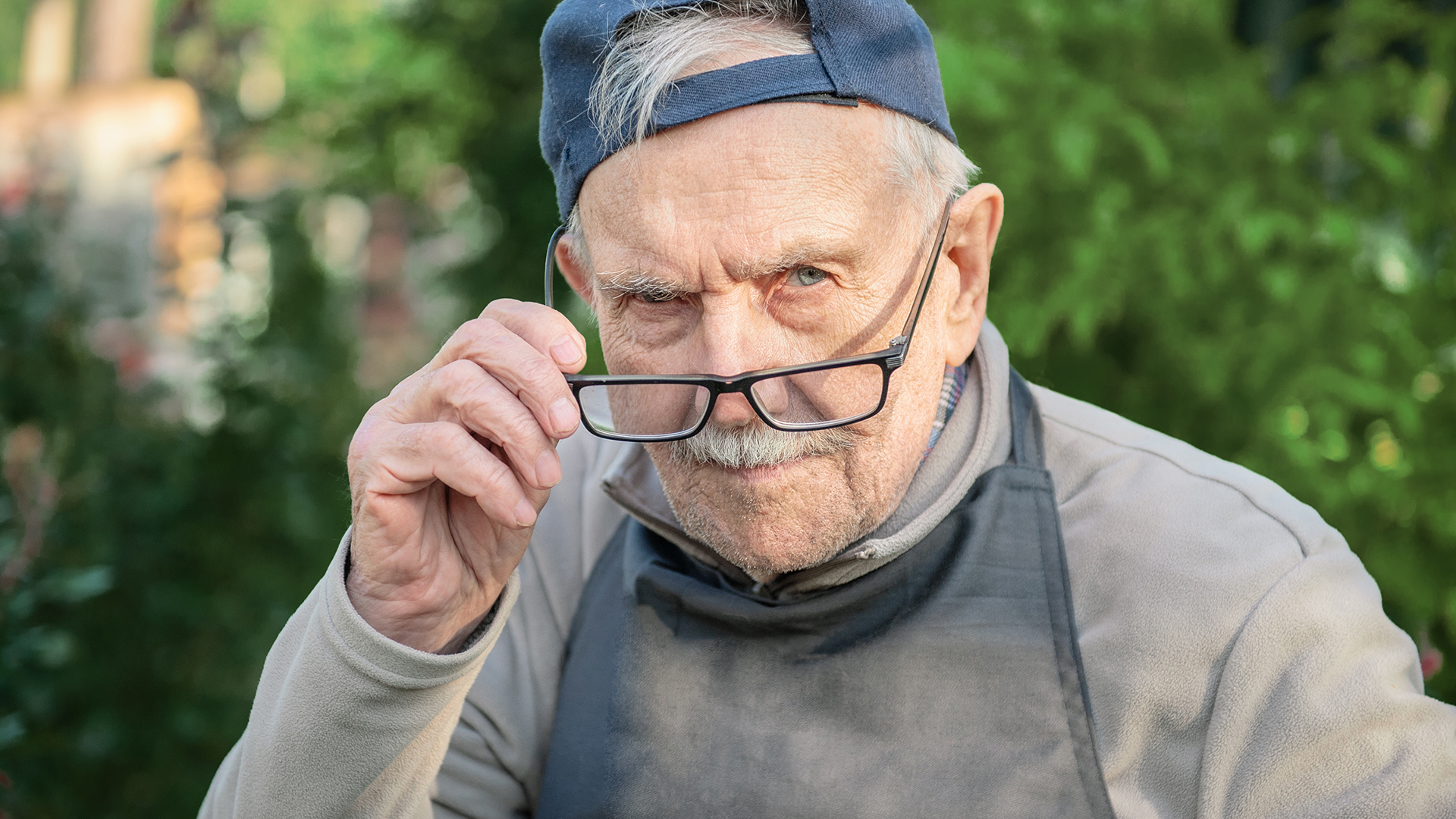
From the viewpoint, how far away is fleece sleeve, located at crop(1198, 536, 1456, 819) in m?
1.47

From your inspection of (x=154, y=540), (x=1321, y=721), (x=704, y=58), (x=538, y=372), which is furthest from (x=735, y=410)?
(x=154, y=540)

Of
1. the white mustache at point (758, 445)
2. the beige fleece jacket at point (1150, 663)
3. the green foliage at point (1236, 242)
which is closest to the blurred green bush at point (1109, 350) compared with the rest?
the green foliage at point (1236, 242)

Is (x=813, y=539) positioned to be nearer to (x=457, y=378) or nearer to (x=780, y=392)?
(x=780, y=392)

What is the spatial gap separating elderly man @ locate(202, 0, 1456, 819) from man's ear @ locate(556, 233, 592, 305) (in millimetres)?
34

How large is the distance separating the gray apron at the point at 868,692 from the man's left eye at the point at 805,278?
417mm

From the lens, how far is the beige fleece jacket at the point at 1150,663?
4.96 ft

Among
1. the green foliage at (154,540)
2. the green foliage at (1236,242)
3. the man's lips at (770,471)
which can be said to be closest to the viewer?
the man's lips at (770,471)

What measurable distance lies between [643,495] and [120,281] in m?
3.50

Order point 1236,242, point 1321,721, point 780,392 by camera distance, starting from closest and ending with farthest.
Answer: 1. point 1321,721
2. point 780,392
3. point 1236,242

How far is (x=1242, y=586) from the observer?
161 cm

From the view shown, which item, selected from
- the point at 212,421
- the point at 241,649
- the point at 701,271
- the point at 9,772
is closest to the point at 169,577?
the point at 241,649

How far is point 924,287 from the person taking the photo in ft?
5.73

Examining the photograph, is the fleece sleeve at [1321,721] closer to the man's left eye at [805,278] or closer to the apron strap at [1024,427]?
the apron strap at [1024,427]

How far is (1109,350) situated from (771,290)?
1.60 m
